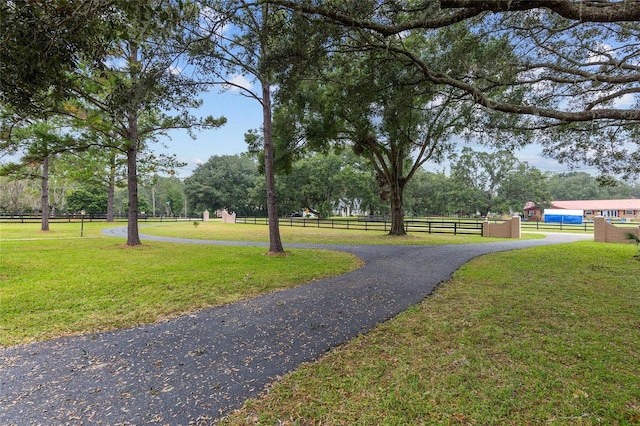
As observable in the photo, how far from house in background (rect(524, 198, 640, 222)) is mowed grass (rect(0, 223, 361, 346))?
192ft

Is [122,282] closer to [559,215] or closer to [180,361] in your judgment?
[180,361]

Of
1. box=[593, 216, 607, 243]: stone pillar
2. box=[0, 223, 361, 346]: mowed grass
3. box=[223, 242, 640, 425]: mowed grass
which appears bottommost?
box=[223, 242, 640, 425]: mowed grass

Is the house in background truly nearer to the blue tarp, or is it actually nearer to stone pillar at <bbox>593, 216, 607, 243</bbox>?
the blue tarp

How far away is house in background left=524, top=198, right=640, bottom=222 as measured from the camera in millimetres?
52250

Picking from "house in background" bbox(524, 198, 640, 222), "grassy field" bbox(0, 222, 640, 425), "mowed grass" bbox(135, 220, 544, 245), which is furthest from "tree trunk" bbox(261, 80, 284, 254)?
"house in background" bbox(524, 198, 640, 222)

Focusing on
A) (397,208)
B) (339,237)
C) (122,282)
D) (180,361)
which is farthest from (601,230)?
(122,282)

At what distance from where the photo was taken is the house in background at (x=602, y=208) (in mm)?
52250

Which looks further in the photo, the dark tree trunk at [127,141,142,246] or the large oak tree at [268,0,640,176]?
the dark tree trunk at [127,141,142,246]

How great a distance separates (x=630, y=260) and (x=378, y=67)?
963 cm

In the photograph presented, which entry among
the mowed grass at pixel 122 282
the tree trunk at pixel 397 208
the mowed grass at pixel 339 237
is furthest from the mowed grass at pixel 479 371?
the tree trunk at pixel 397 208

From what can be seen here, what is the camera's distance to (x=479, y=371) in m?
2.94

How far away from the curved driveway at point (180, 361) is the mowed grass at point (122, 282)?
0.52 m

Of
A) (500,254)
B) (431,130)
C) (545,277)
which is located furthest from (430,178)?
(545,277)

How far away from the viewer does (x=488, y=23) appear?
21.3 ft
